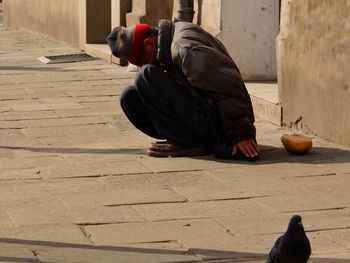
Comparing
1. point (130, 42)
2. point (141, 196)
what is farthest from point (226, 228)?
point (130, 42)

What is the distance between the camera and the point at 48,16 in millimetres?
16531

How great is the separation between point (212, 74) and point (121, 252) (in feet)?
7.47

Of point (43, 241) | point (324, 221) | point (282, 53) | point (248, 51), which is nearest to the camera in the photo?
point (43, 241)

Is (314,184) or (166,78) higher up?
(166,78)

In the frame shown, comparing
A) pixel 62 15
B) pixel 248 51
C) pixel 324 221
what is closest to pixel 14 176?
pixel 324 221

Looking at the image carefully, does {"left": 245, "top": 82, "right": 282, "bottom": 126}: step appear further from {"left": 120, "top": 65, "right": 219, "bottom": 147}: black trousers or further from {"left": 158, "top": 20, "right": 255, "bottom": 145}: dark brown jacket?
{"left": 158, "top": 20, "right": 255, "bottom": 145}: dark brown jacket

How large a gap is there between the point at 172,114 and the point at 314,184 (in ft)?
4.09

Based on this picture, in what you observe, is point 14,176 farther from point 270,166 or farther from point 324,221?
point 324,221

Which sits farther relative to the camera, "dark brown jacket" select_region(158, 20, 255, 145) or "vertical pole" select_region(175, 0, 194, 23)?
"vertical pole" select_region(175, 0, 194, 23)

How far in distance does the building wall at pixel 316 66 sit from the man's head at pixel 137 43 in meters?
1.34

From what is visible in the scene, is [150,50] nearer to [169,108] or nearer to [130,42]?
[130,42]

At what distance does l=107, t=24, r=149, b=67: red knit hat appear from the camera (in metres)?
7.70

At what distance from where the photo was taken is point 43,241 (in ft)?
19.2

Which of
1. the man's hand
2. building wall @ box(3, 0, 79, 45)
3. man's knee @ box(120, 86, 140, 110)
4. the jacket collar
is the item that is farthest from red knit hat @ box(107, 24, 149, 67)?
building wall @ box(3, 0, 79, 45)
